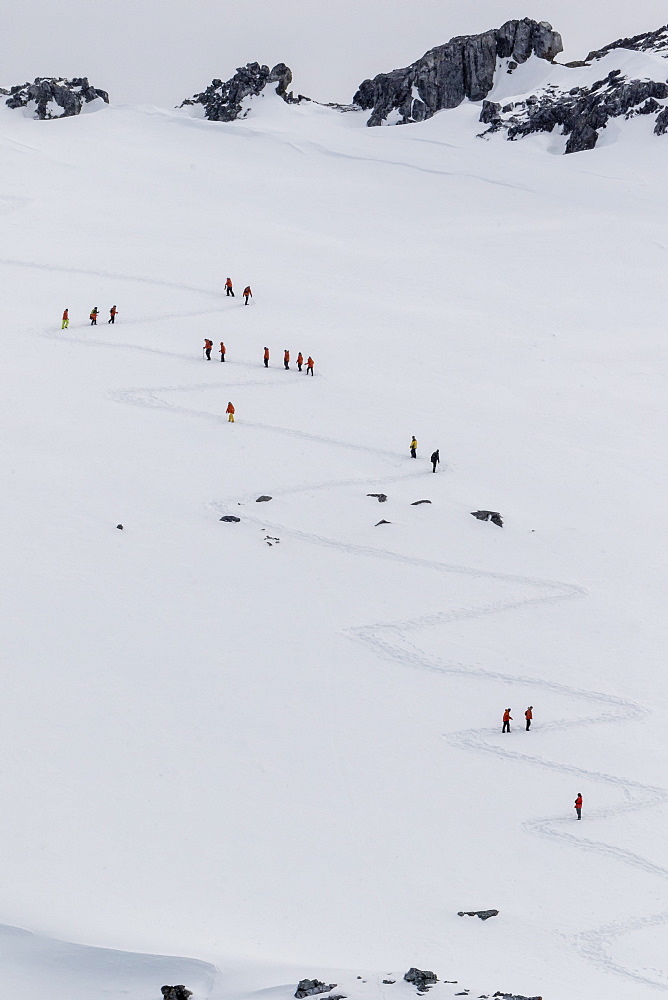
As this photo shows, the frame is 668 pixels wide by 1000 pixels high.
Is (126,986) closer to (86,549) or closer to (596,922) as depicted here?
(596,922)

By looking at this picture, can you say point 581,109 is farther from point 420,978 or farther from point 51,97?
point 420,978

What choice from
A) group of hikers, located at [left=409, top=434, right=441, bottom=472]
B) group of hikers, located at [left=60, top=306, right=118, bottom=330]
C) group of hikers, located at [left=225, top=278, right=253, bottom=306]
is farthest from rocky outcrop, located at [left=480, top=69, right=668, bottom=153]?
group of hikers, located at [left=409, top=434, right=441, bottom=472]

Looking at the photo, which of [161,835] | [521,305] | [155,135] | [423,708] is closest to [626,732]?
[423,708]

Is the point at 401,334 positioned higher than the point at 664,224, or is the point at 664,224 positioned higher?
the point at 664,224

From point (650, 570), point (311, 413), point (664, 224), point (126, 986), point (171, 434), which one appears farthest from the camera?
point (664, 224)

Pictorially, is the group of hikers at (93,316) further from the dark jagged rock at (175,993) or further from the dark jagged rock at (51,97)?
the dark jagged rock at (51,97)

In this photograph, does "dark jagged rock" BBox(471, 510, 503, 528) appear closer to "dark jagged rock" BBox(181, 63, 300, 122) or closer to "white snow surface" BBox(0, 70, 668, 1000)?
"white snow surface" BBox(0, 70, 668, 1000)
